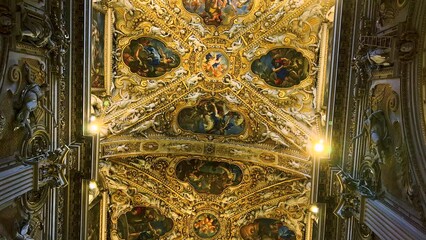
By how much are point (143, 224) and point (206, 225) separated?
2322mm

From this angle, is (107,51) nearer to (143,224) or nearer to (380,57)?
(143,224)

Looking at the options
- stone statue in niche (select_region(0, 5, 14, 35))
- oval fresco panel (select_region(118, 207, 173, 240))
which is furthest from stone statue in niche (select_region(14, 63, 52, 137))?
oval fresco panel (select_region(118, 207, 173, 240))

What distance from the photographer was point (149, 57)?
13656 millimetres

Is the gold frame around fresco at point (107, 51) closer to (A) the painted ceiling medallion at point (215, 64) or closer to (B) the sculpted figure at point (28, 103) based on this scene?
(A) the painted ceiling medallion at point (215, 64)

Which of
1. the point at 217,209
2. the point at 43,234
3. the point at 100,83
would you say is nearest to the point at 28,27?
the point at 43,234

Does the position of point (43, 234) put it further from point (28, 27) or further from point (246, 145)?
point (246, 145)

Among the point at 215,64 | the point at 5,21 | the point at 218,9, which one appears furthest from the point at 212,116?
the point at 5,21

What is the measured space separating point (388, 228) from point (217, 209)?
894cm

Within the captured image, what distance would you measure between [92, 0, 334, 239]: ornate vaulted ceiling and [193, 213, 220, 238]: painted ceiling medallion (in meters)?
0.04

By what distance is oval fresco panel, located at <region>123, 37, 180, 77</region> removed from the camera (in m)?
13.4

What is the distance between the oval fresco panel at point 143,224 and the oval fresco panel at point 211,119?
3.47 metres

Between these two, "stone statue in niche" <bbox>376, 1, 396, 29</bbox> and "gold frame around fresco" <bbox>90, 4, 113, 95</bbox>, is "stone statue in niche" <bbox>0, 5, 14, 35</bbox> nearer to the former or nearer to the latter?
"gold frame around fresco" <bbox>90, 4, 113, 95</bbox>

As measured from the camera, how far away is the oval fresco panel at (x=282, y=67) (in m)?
13.1

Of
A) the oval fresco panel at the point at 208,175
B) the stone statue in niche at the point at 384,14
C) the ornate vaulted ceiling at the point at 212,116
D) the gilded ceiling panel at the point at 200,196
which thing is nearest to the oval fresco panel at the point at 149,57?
the ornate vaulted ceiling at the point at 212,116
